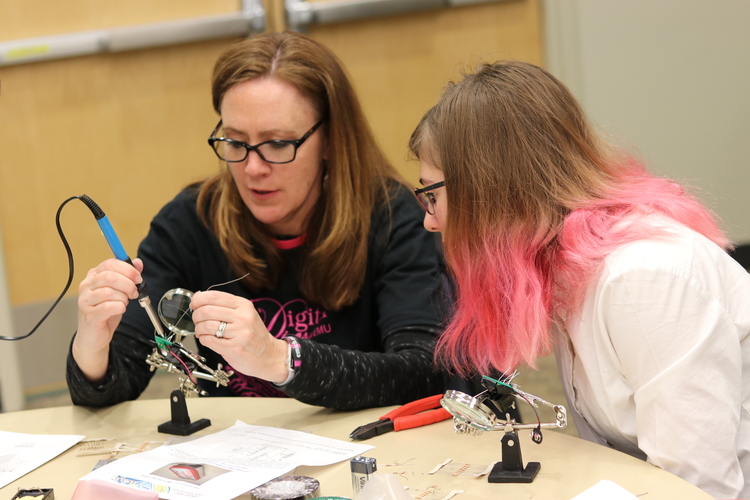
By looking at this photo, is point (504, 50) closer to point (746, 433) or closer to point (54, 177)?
point (54, 177)

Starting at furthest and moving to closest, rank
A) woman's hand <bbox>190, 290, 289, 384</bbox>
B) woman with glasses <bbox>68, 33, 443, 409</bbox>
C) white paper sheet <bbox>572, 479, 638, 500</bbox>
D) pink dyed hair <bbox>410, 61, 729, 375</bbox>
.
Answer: woman with glasses <bbox>68, 33, 443, 409</bbox>, woman's hand <bbox>190, 290, 289, 384</bbox>, pink dyed hair <bbox>410, 61, 729, 375</bbox>, white paper sheet <bbox>572, 479, 638, 500</bbox>

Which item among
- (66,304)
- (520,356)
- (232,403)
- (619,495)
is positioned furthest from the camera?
(66,304)

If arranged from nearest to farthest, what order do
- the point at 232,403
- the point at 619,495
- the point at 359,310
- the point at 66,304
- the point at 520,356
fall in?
the point at 619,495
the point at 520,356
the point at 232,403
the point at 359,310
the point at 66,304

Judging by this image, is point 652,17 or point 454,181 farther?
point 652,17

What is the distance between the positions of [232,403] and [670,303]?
0.90 m

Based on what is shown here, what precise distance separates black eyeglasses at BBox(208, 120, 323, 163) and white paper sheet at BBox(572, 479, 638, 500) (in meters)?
1.07

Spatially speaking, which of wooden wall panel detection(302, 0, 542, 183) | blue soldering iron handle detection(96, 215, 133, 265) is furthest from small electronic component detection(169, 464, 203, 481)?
wooden wall panel detection(302, 0, 542, 183)

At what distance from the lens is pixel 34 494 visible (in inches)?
43.7

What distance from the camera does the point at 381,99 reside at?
368cm

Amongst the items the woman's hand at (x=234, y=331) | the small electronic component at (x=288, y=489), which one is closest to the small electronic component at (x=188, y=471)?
the small electronic component at (x=288, y=489)

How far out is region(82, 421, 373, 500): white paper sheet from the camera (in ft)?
3.65

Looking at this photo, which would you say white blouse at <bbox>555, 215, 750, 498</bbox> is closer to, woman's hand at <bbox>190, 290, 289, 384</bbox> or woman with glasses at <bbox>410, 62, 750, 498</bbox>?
woman with glasses at <bbox>410, 62, 750, 498</bbox>

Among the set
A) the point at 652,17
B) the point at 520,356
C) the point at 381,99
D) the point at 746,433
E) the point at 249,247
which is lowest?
the point at 746,433

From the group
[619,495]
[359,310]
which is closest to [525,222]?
[619,495]
